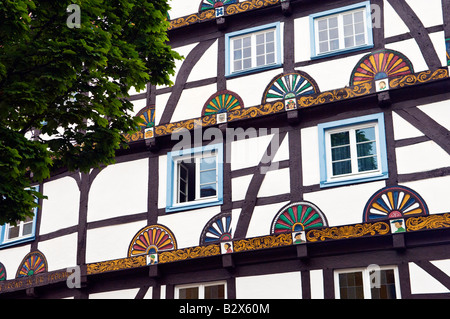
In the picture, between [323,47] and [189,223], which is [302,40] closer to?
[323,47]

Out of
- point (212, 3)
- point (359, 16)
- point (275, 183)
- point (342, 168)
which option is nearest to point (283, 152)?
point (275, 183)

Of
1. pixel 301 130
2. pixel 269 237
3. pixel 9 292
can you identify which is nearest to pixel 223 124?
pixel 301 130

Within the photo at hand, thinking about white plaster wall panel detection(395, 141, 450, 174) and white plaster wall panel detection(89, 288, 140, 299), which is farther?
white plaster wall panel detection(89, 288, 140, 299)

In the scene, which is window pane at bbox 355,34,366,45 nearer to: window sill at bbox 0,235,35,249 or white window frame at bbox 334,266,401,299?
white window frame at bbox 334,266,401,299

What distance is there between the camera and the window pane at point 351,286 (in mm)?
13273

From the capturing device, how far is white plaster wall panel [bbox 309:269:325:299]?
530 inches

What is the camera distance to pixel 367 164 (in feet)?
45.8

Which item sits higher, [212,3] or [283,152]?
[212,3]

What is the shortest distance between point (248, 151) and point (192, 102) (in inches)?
68.6

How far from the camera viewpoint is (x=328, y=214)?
13.7 metres

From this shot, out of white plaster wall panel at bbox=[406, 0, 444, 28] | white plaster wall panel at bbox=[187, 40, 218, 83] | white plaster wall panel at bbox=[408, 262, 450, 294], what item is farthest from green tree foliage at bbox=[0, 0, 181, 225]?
white plaster wall panel at bbox=[406, 0, 444, 28]

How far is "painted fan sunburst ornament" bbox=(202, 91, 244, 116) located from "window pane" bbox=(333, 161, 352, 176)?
91.2 inches
